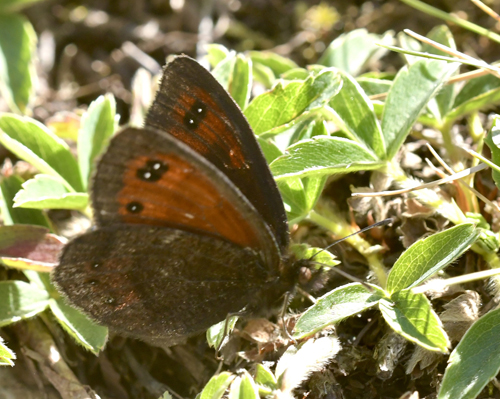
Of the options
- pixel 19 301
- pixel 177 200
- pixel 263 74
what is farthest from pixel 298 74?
pixel 19 301

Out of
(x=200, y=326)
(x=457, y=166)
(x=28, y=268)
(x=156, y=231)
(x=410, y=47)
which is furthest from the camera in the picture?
(x=410, y=47)

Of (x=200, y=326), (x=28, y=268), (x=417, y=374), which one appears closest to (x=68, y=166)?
(x=28, y=268)

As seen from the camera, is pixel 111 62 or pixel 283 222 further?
pixel 111 62

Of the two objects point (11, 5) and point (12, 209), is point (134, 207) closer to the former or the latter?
point (12, 209)

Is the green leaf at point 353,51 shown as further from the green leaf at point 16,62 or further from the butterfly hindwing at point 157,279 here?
the green leaf at point 16,62

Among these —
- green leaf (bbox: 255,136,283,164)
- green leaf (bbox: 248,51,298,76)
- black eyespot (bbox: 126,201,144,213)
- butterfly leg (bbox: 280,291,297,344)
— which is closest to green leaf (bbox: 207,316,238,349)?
butterfly leg (bbox: 280,291,297,344)

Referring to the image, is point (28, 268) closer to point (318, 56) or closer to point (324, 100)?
point (324, 100)
